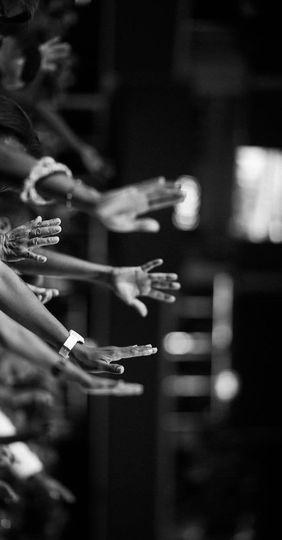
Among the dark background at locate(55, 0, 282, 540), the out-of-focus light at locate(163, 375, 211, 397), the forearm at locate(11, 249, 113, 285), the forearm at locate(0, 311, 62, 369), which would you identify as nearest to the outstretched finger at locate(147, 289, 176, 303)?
the forearm at locate(11, 249, 113, 285)

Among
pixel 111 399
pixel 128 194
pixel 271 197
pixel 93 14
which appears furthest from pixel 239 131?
pixel 128 194

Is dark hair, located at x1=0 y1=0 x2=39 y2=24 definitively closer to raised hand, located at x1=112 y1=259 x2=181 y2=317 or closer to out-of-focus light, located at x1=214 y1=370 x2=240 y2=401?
raised hand, located at x1=112 y1=259 x2=181 y2=317

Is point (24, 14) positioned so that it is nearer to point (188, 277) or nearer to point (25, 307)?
point (25, 307)

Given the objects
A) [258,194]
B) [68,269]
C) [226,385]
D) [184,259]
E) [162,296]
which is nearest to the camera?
[162,296]

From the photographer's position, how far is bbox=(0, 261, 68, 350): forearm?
152 cm

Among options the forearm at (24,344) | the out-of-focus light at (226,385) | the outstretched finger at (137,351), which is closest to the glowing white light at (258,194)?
the out-of-focus light at (226,385)

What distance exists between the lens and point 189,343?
5.07 metres

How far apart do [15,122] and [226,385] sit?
3.62m

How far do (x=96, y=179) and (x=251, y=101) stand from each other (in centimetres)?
184

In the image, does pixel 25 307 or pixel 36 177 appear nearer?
pixel 25 307

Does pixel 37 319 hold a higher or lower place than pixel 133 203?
lower

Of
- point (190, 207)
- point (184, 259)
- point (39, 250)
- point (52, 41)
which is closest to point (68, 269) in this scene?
point (39, 250)

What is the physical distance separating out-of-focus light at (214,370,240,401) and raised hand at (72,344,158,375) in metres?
3.65

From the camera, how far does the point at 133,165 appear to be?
440 cm
